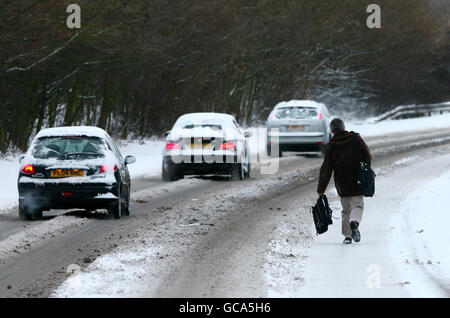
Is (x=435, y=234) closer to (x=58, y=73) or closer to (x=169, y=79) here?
(x=58, y=73)

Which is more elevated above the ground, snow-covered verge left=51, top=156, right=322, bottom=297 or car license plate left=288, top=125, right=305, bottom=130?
car license plate left=288, top=125, right=305, bottom=130

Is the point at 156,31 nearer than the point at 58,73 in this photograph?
No

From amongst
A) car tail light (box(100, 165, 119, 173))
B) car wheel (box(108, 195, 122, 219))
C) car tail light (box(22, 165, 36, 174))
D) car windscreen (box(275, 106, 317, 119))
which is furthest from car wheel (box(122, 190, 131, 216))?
car windscreen (box(275, 106, 317, 119))

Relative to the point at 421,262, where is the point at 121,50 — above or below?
above

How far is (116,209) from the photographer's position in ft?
54.2

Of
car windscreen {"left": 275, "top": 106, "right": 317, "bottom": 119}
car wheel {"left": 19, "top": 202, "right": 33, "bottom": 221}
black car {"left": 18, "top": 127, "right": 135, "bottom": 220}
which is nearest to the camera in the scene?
black car {"left": 18, "top": 127, "right": 135, "bottom": 220}

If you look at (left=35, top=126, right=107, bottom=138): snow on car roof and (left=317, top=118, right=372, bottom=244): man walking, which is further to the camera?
(left=35, top=126, right=107, bottom=138): snow on car roof

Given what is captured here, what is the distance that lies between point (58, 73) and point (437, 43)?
37742 millimetres

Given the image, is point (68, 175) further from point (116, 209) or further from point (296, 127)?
point (296, 127)

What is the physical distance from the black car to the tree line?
7579mm

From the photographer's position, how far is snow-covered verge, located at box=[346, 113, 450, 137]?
47.6 metres

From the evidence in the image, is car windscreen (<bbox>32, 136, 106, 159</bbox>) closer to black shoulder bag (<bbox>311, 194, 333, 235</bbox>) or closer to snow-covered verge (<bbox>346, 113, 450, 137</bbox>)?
black shoulder bag (<bbox>311, 194, 333, 235</bbox>)

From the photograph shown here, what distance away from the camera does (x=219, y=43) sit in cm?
3894
